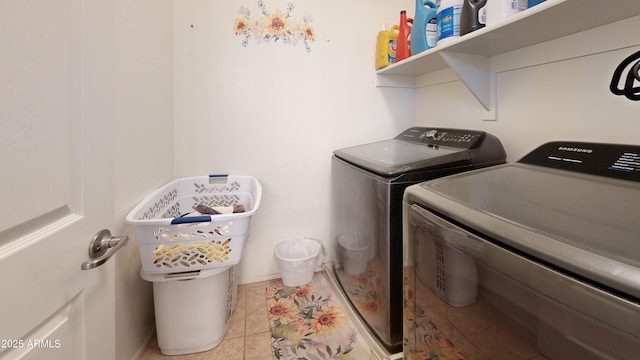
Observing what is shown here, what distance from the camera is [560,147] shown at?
0.94 meters

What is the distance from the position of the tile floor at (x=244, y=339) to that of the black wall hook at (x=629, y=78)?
1.75 metres

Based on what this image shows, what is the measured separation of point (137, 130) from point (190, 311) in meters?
0.90

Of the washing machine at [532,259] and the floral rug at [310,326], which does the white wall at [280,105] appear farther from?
the washing machine at [532,259]

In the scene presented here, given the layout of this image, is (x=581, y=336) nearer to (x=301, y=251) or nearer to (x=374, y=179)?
(x=374, y=179)

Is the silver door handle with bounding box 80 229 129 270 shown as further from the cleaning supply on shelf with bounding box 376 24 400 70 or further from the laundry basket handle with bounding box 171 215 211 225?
the cleaning supply on shelf with bounding box 376 24 400 70

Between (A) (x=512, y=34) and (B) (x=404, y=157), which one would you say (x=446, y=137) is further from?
(A) (x=512, y=34)

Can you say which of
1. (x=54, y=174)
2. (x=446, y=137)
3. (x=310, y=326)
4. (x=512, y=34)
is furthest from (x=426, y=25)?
(x=310, y=326)

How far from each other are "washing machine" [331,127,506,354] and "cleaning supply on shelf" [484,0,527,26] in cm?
50

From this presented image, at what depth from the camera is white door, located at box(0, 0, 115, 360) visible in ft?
1.38

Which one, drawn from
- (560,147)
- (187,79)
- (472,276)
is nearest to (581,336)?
(472,276)

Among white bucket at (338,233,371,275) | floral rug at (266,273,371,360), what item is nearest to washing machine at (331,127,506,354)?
white bucket at (338,233,371,275)

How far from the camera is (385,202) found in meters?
1.13

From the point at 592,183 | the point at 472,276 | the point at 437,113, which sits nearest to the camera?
the point at 472,276

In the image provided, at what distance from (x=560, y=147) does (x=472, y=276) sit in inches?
27.5
